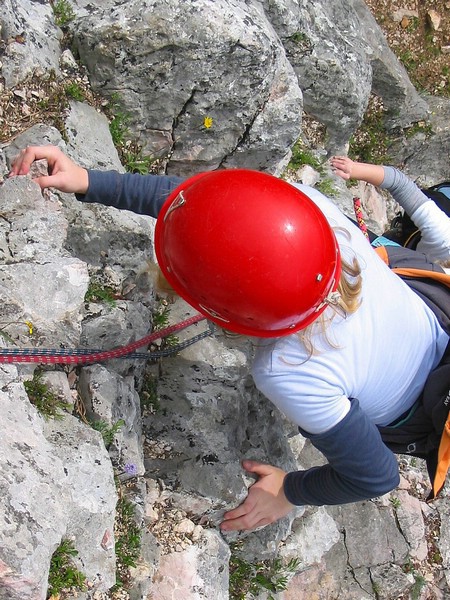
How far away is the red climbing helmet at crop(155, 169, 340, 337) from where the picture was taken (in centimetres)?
264

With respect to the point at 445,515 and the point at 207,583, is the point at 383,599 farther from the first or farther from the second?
the point at 207,583

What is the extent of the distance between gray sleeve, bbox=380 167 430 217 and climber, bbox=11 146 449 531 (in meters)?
1.27

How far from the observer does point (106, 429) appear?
12.5 ft

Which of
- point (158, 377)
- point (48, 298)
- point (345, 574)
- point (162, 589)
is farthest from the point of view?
point (345, 574)

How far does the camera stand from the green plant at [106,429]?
377cm

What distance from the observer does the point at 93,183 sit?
3.69 meters

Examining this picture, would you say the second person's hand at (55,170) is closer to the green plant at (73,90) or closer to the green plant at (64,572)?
the green plant at (73,90)

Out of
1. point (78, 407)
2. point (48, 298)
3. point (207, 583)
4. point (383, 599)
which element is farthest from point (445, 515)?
point (48, 298)

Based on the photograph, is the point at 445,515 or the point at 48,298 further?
the point at 445,515

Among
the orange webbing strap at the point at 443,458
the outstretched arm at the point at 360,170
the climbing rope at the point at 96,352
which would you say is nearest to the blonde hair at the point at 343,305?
the orange webbing strap at the point at 443,458

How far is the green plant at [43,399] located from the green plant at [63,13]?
8.90ft

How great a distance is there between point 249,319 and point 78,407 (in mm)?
1471

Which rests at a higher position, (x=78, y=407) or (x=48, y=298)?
(x=48, y=298)

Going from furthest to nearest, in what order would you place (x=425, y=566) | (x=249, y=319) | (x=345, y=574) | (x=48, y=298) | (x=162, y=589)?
(x=425, y=566) < (x=345, y=574) < (x=162, y=589) < (x=48, y=298) < (x=249, y=319)
